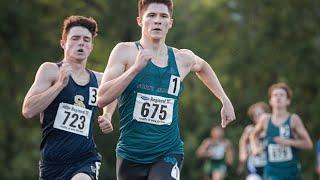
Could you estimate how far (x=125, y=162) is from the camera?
7.76m

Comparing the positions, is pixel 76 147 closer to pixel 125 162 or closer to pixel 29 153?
pixel 125 162

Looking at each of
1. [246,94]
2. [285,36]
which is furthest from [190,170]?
[285,36]

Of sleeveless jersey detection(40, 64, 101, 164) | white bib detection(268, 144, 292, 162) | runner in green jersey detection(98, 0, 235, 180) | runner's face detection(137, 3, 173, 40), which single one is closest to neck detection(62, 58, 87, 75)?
sleeveless jersey detection(40, 64, 101, 164)

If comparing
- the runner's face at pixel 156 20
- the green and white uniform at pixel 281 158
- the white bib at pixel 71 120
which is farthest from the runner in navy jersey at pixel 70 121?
the green and white uniform at pixel 281 158

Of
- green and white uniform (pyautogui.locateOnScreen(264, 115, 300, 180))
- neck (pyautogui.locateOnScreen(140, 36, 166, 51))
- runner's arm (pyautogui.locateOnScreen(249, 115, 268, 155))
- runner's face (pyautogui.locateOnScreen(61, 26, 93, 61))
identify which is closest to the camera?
neck (pyautogui.locateOnScreen(140, 36, 166, 51))

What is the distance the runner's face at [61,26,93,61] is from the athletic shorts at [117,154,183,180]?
47.3 inches

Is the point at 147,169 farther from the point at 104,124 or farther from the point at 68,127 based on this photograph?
the point at 68,127

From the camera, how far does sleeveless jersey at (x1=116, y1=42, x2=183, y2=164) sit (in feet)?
25.2

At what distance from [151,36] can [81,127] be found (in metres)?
1.16

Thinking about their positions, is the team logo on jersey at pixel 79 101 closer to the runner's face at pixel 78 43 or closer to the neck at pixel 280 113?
the runner's face at pixel 78 43

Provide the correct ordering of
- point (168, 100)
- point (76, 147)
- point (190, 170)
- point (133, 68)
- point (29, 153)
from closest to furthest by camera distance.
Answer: point (133, 68)
point (168, 100)
point (76, 147)
point (29, 153)
point (190, 170)

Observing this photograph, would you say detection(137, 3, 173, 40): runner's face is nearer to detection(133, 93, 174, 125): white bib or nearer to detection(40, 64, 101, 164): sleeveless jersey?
detection(133, 93, 174, 125): white bib

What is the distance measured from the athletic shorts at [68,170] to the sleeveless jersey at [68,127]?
44mm

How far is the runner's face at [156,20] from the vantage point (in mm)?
7762
